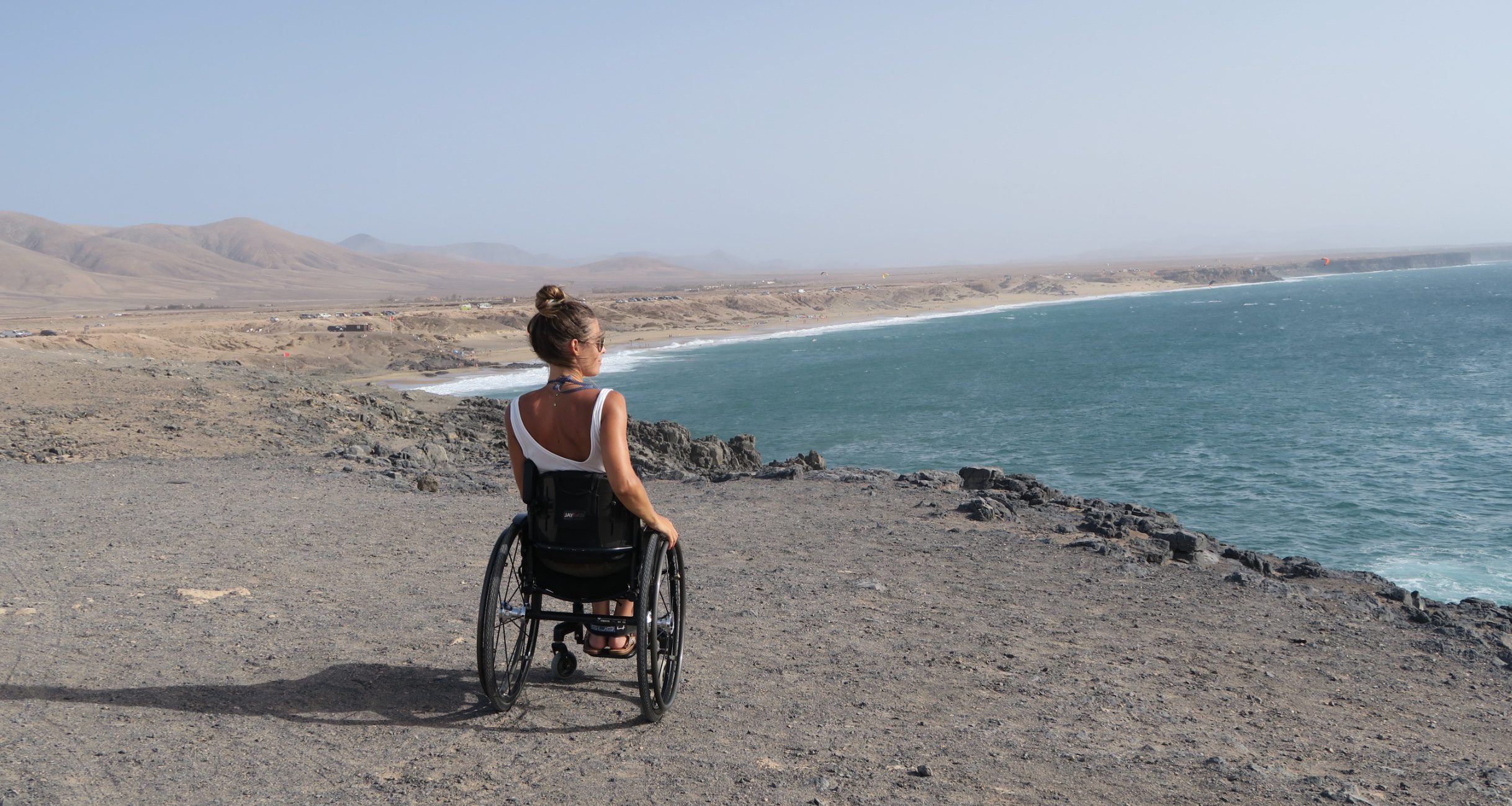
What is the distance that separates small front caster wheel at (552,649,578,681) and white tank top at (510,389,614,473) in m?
1.25

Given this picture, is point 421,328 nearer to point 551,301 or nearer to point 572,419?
point 551,301

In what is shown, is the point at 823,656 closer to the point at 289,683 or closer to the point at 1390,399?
the point at 289,683

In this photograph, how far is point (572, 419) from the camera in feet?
14.1

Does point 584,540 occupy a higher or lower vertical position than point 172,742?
higher

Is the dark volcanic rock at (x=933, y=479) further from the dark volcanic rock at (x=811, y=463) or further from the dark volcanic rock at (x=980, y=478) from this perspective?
the dark volcanic rock at (x=811, y=463)

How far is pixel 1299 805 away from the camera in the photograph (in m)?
4.29

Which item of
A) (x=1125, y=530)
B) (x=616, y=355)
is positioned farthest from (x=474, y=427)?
(x=616, y=355)

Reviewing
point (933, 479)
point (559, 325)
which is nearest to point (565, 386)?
point (559, 325)

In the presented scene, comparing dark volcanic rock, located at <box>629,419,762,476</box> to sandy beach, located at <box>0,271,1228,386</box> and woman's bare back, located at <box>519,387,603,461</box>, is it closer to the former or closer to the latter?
woman's bare back, located at <box>519,387,603,461</box>

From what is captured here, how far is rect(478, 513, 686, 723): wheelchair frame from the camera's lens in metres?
4.37

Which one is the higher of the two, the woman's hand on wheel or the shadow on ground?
the woman's hand on wheel

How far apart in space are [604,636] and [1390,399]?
38080 millimetres

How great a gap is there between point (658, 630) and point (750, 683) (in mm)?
945

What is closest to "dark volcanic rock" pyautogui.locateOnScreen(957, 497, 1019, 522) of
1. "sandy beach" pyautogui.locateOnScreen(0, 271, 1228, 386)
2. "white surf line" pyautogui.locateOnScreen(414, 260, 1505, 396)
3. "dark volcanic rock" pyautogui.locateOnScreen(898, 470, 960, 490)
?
"dark volcanic rock" pyautogui.locateOnScreen(898, 470, 960, 490)
